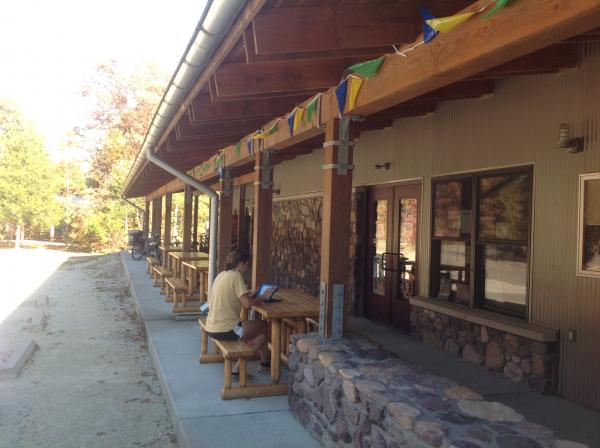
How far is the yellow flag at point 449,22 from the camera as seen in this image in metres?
2.48

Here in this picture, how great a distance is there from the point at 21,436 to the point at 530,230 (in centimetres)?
449

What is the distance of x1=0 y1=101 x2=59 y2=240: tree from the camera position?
28.6 metres

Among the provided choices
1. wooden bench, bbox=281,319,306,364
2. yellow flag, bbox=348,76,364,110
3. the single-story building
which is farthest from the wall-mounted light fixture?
wooden bench, bbox=281,319,306,364

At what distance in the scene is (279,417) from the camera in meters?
4.17

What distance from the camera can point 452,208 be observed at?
592 centimetres

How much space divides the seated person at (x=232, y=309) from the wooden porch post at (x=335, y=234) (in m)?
0.92

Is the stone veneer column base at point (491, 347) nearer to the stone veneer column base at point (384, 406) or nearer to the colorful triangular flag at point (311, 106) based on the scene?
the stone veneer column base at point (384, 406)

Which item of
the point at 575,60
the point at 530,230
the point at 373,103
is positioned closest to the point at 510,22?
the point at 373,103

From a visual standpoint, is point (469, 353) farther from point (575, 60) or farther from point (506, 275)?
point (575, 60)

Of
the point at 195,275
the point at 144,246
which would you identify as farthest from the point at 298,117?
the point at 144,246

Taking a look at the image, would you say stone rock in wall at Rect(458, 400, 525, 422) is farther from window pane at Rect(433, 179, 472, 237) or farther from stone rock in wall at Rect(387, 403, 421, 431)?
window pane at Rect(433, 179, 472, 237)

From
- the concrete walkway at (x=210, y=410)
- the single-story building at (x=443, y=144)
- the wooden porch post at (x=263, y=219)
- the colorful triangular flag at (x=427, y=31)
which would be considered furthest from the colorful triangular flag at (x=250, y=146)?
the colorful triangular flag at (x=427, y=31)

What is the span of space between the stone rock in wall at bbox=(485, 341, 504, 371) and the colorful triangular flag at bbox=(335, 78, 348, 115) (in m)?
2.68

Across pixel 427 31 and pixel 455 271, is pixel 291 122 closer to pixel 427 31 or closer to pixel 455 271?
pixel 427 31
